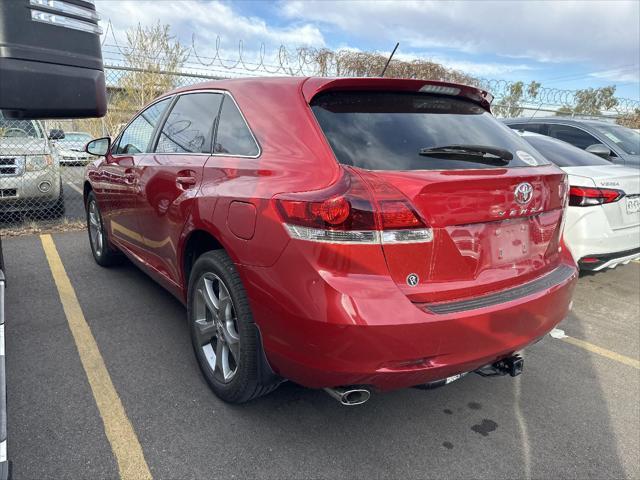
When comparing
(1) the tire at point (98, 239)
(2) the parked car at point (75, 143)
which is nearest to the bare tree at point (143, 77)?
(2) the parked car at point (75, 143)

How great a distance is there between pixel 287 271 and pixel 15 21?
118 centimetres

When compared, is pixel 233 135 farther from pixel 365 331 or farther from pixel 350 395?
pixel 350 395

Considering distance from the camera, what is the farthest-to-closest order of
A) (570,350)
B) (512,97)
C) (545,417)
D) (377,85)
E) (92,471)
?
(512,97) → (570,350) → (545,417) → (377,85) → (92,471)

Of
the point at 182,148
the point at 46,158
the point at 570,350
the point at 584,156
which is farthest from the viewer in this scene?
the point at 46,158

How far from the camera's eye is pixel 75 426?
2.36m

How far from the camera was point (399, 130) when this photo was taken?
86.6 inches

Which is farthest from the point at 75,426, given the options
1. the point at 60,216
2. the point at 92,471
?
the point at 60,216

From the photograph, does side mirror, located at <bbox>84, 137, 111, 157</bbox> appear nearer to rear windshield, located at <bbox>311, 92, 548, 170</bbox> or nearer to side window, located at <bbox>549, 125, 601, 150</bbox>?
rear windshield, located at <bbox>311, 92, 548, 170</bbox>

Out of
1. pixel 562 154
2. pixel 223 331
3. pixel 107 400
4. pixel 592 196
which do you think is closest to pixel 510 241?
pixel 223 331

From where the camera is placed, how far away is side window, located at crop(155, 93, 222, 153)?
2.77 m

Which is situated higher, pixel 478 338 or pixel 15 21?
pixel 15 21

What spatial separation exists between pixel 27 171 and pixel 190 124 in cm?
443

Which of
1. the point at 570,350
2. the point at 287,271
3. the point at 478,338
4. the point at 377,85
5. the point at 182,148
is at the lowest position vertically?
the point at 570,350

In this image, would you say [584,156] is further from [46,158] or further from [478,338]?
[46,158]
